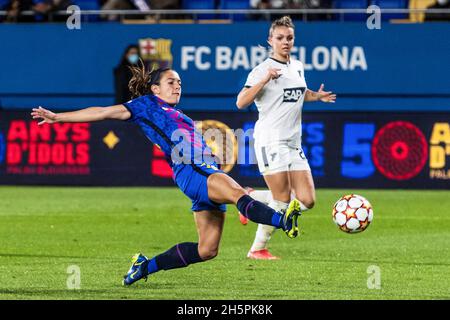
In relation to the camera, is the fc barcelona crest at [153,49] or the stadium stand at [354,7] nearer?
the fc barcelona crest at [153,49]

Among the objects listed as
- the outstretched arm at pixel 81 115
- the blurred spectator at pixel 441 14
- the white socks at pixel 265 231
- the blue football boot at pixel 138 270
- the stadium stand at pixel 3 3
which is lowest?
the blue football boot at pixel 138 270

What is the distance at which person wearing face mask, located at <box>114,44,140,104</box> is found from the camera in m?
22.5

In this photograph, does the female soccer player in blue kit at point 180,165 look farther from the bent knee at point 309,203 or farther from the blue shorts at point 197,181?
the bent knee at point 309,203

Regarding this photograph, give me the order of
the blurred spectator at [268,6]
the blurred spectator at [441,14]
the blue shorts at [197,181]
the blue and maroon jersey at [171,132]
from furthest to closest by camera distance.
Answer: the blurred spectator at [268,6], the blurred spectator at [441,14], the blue and maroon jersey at [171,132], the blue shorts at [197,181]

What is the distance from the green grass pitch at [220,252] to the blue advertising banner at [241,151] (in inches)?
16.6

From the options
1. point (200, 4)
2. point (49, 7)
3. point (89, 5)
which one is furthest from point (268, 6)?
point (49, 7)

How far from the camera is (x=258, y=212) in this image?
899 cm

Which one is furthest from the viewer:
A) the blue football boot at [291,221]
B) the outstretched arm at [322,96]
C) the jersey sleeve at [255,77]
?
the outstretched arm at [322,96]

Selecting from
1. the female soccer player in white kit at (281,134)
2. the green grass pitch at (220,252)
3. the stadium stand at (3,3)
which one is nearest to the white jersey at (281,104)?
the female soccer player in white kit at (281,134)

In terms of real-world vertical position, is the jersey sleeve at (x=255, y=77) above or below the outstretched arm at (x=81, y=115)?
above

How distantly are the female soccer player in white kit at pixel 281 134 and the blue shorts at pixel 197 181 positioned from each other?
2.47m

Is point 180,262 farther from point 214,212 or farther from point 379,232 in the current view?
point 379,232

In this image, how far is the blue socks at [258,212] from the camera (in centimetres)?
895

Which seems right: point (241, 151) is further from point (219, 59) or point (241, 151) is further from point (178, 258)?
point (178, 258)
